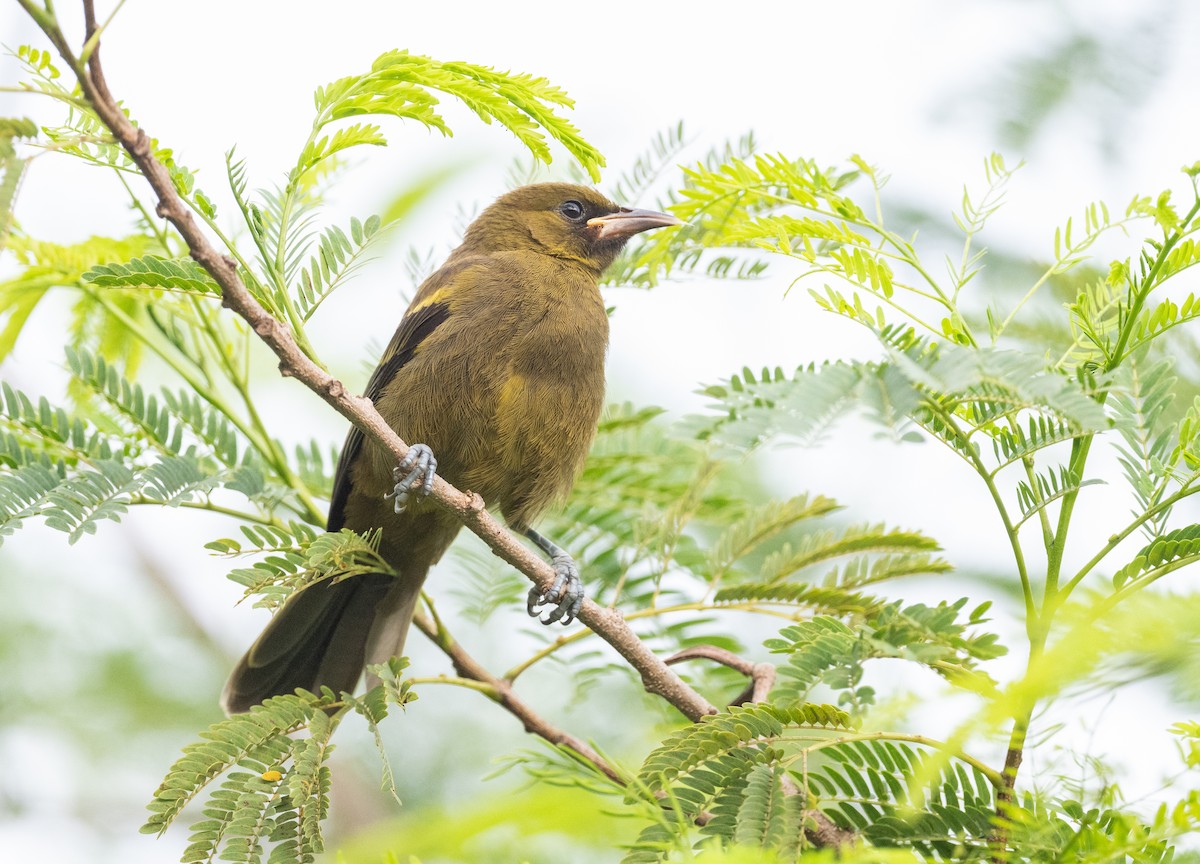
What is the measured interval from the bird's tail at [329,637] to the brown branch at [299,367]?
117cm

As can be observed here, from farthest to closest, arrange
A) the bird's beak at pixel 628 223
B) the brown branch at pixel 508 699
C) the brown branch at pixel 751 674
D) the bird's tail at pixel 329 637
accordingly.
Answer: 1. the bird's beak at pixel 628 223
2. the bird's tail at pixel 329 637
3. the brown branch at pixel 508 699
4. the brown branch at pixel 751 674


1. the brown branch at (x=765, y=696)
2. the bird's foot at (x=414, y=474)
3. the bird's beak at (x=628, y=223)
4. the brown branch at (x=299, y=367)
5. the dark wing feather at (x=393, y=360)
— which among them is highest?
the bird's beak at (x=628, y=223)

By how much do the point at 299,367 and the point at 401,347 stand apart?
1.92m

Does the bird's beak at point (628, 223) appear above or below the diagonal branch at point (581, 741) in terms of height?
above

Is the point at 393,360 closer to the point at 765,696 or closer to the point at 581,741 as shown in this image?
the point at 581,741

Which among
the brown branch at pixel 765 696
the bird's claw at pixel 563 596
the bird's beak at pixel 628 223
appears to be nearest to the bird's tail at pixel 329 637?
the bird's claw at pixel 563 596

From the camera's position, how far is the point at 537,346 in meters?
4.18

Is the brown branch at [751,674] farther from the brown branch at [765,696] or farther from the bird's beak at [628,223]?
the bird's beak at [628,223]

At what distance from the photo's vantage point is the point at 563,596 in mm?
3826

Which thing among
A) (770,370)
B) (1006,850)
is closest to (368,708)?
(770,370)

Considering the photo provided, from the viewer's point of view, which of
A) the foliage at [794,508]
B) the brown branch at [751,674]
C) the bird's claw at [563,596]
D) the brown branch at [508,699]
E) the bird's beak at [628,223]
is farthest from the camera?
the bird's beak at [628,223]

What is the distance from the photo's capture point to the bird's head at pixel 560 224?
4949mm

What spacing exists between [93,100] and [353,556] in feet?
4.95

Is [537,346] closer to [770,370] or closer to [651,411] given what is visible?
[651,411]
